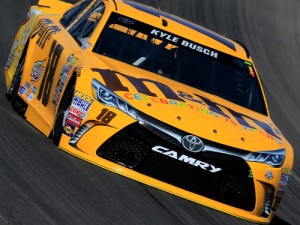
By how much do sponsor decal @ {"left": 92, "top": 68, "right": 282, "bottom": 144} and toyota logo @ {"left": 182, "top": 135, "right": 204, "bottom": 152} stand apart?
37cm

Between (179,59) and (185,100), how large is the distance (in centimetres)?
106

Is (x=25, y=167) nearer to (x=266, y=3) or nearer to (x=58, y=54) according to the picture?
→ (x=58, y=54)

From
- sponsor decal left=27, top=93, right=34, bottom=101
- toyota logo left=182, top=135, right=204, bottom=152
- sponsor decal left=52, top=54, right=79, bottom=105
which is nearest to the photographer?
toyota logo left=182, top=135, right=204, bottom=152

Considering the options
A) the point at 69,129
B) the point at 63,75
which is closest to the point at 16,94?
the point at 63,75

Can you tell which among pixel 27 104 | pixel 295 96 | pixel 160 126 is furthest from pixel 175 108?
pixel 295 96

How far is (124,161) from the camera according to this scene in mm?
7523

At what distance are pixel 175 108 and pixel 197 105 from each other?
38 centimetres

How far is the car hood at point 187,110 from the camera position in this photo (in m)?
7.48

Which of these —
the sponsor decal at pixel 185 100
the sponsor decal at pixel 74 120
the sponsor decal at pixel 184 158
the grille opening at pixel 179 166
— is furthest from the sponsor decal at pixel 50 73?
the sponsor decal at pixel 184 158

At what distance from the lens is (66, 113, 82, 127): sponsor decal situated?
299 inches

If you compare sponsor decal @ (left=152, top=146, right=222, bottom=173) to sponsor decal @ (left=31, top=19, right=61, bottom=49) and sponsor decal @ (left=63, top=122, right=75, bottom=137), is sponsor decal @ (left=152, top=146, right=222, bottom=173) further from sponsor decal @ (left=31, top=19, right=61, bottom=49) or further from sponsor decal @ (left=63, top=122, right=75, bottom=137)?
sponsor decal @ (left=31, top=19, right=61, bottom=49)

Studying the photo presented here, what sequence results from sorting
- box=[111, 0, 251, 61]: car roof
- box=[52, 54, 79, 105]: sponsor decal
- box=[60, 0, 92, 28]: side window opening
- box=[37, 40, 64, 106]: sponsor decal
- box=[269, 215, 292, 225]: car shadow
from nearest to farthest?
1. box=[52, 54, 79, 105]: sponsor decal
2. box=[269, 215, 292, 225]: car shadow
3. box=[37, 40, 64, 106]: sponsor decal
4. box=[111, 0, 251, 61]: car roof
5. box=[60, 0, 92, 28]: side window opening

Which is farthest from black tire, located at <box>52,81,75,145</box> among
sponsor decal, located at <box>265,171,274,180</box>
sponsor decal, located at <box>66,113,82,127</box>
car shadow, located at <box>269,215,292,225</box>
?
car shadow, located at <box>269,215,292,225</box>

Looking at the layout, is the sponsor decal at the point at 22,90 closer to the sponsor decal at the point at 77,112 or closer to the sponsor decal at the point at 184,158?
the sponsor decal at the point at 77,112
